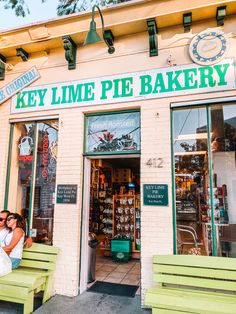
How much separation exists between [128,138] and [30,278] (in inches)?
111

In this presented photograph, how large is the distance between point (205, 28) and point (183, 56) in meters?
0.61

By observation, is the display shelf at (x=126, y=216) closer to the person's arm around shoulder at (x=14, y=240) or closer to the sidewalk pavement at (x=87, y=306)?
the sidewalk pavement at (x=87, y=306)

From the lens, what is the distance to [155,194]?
4.11 meters

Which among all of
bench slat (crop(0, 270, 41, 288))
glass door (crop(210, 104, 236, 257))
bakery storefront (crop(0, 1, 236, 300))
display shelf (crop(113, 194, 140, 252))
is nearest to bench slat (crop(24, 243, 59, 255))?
bakery storefront (crop(0, 1, 236, 300))

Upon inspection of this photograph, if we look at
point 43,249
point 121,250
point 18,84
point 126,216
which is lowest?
point 121,250

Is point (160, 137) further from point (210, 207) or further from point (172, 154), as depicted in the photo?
point (210, 207)

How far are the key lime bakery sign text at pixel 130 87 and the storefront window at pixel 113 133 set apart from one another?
1.06 feet

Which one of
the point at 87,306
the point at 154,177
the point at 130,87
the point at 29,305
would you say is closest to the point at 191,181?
the point at 154,177

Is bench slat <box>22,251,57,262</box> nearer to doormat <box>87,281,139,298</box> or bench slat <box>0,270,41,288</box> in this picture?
bench slat <box>0,270,41,288</box>

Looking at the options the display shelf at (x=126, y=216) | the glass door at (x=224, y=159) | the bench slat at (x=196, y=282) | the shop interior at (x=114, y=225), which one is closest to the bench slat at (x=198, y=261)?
the bench slat at (x=196, y=282)

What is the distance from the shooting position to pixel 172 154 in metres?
4.22

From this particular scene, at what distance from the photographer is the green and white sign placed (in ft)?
17.0

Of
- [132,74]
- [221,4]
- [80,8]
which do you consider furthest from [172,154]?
[80,8]

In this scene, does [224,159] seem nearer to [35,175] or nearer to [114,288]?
[114,288]
